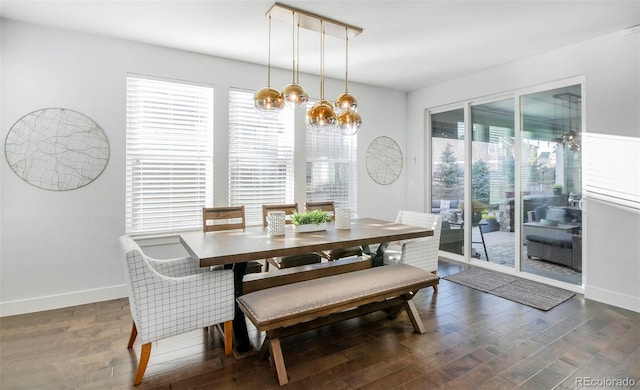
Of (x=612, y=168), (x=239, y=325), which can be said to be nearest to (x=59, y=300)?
(x=239, y=325)

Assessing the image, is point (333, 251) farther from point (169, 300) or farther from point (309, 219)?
point (169, 300)

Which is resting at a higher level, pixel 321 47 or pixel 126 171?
pixel 321 47

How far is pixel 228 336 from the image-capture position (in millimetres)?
2314

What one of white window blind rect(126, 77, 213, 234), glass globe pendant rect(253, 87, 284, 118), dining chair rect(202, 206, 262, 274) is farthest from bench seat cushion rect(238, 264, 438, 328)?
white window blind rect(126, 77, 213, 234)

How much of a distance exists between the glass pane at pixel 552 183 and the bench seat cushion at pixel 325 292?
2200 millimetres

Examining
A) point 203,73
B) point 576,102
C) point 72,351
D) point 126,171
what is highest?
point 203,73

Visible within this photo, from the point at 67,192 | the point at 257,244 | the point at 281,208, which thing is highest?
the point at 67,192

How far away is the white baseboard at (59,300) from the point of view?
3002mm

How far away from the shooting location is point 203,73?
381 cm

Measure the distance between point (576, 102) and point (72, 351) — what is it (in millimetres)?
5385

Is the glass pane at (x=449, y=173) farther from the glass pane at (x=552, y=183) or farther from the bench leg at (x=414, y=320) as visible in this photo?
the bench leg at (x=414, y=320)

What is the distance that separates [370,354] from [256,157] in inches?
109

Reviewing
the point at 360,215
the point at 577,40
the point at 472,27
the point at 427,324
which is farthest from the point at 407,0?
the point at 360,215

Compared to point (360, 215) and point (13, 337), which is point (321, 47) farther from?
point (13, 337)
